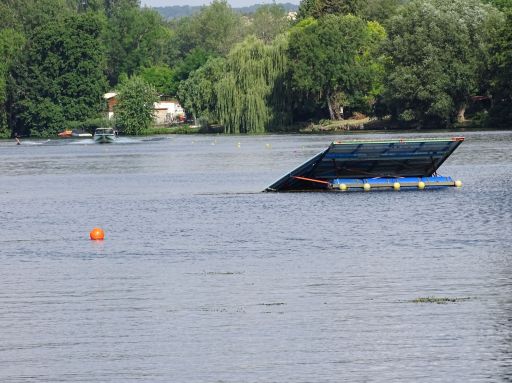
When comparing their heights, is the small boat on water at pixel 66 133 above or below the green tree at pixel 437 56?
below

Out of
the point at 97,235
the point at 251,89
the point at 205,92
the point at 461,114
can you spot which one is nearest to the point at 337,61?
the point at 205,92

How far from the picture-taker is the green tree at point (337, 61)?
159 meters

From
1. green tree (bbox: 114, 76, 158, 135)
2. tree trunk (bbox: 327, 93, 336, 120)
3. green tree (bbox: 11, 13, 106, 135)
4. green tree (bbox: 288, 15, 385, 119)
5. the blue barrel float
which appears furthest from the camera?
green tree (bbox: 11, 13, 106, 135)

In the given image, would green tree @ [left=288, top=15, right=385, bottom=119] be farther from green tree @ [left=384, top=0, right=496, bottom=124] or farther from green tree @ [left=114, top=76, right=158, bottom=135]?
green tree @ [left=114, top=76, right=158, bottom=135]

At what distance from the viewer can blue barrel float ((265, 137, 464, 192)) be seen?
57.4m

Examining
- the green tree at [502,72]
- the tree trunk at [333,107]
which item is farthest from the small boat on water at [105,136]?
the green tree at [502,72]

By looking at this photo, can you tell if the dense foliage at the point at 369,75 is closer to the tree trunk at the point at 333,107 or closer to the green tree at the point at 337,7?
the tree trunk at the point at 333,107

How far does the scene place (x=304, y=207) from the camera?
170ft

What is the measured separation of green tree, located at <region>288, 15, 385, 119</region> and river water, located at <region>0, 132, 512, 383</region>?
99.0 meters

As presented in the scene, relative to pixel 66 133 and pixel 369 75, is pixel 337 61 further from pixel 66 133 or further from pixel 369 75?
pixel 66 133

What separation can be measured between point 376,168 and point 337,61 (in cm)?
10453

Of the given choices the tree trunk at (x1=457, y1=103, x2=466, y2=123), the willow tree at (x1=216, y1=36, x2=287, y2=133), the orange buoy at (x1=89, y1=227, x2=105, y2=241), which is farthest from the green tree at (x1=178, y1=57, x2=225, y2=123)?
the orange buoy at (x1=89, y1=227, x2=105, y2=241)

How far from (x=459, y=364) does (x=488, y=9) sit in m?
132

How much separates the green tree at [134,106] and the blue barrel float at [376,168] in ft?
410
